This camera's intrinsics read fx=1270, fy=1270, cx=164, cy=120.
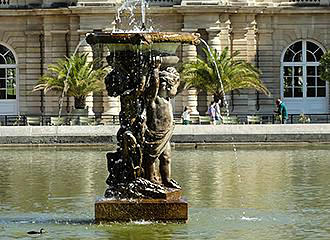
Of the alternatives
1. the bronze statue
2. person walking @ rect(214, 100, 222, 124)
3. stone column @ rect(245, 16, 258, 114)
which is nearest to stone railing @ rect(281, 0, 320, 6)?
stone column @ rect(245, 16, 258, 114)

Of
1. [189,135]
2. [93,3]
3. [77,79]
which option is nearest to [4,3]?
[93,3]

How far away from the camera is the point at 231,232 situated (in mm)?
18719

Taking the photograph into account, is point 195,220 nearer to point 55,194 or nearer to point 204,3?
point 55,194

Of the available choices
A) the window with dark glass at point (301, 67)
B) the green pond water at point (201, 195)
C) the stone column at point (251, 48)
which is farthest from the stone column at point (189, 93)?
the green pond water at point (201, 195)

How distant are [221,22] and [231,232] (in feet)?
125

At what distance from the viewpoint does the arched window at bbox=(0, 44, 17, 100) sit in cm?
5912

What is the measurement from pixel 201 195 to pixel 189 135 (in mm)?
15809

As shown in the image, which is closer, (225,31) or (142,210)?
(142,210)

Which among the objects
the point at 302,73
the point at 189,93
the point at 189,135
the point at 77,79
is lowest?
the point at 189,135

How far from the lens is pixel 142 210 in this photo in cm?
1933

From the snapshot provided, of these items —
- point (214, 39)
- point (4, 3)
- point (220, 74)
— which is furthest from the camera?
point (4, 3)

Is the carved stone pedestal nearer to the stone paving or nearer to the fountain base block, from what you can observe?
the fountain base block

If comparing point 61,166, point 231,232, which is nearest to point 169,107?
point 231,232

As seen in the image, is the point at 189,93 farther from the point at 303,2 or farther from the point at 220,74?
the point at 303,2
